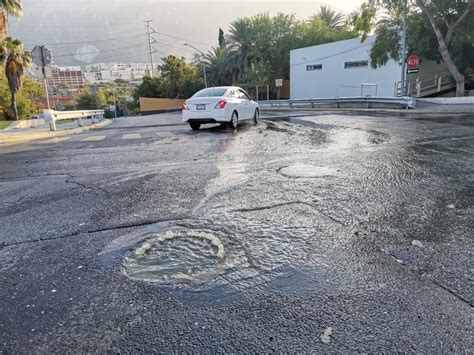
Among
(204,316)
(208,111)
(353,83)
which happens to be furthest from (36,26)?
(204,316)

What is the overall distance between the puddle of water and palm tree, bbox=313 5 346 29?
6067 centimetres

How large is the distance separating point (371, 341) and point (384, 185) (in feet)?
10.9

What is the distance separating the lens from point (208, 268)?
109 inches

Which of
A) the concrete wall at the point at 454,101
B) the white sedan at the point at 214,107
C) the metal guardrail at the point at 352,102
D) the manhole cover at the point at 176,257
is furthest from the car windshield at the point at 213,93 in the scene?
the concrete wall at the point at 454,101

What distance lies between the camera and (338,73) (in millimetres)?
37938

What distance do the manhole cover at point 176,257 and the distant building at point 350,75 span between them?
2932 centimetres

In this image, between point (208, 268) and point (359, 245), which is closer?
point (208, 268)

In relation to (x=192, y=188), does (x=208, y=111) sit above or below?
above

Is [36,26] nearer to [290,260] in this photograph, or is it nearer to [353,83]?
[353,83]

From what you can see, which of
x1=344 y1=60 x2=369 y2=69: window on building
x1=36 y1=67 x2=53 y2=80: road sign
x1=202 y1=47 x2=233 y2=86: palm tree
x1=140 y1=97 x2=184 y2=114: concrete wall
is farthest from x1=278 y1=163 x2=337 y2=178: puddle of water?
x1=140 y1=97 x2=184 y2=114: concrete wall

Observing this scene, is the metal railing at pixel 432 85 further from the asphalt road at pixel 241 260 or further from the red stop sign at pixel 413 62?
the asphalt road at pixel 241 260

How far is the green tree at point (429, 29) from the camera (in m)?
23.2

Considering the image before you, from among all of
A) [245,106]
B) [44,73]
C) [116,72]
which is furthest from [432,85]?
[116,72]

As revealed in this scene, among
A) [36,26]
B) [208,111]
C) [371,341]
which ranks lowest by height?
[371,341]
